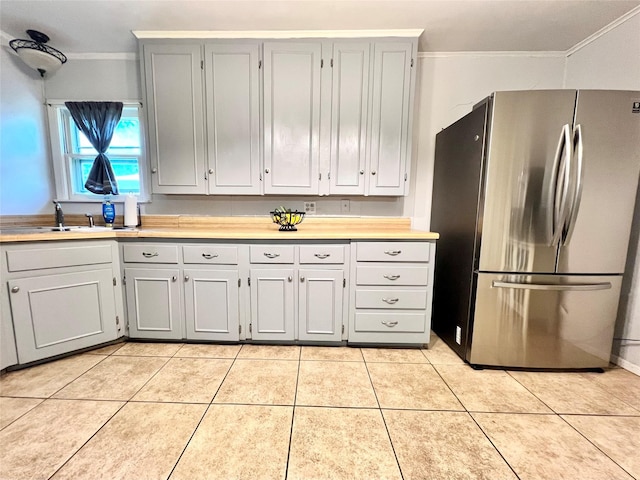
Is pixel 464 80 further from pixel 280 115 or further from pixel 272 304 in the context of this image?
pixel 272 304

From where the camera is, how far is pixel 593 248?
167 cm

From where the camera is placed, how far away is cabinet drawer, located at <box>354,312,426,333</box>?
202 centimetres

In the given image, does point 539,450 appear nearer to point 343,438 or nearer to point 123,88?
point 343,438

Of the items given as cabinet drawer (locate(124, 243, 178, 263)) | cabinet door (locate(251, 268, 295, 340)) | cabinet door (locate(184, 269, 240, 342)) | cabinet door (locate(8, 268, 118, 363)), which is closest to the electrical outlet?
cabinet door (locate(251, 268, 295, 340))

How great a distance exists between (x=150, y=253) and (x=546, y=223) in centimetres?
267

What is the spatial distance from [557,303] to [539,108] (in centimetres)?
121

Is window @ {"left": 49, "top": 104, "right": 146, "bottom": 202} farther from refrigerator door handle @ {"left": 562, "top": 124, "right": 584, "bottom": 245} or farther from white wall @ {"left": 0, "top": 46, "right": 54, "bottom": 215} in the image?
refrigerator door handle @ {"left": 562, "top": 124, "right": 584, "bottom": 245}

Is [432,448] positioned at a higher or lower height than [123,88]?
lower

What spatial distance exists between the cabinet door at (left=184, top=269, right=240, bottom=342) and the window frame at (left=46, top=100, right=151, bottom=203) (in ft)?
3.65

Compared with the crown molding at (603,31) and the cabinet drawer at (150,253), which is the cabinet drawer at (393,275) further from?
the crown molding at (603,31)

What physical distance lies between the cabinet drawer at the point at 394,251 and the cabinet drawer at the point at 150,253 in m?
1.38

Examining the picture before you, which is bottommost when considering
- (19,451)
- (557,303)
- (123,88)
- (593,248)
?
(19,451)

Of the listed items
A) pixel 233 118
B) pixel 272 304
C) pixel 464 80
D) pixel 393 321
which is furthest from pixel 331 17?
pixel 393 321

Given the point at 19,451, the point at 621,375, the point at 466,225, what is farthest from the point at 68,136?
the point at 621,375
